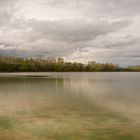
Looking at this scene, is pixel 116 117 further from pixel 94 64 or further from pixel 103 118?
pixel 94 64

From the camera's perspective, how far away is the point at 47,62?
475ft

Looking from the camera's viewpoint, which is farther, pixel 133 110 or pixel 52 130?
pixel 133 110

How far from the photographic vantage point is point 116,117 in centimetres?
1129

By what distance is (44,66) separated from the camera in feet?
447

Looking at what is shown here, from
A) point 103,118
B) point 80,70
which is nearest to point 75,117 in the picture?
point 103,118

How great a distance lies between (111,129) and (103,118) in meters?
2.02

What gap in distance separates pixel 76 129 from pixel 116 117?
10.00ft

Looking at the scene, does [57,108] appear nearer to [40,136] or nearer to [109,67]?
[40,136]

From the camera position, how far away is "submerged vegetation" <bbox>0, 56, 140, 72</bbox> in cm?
12331

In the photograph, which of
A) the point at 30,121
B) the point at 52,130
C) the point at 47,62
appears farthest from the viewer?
the point at 47,62

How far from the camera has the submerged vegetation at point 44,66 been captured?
405 ft

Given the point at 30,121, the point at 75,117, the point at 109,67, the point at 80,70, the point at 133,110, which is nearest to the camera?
the point at 30,121

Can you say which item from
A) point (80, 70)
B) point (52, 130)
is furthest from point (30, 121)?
point (80, 70)

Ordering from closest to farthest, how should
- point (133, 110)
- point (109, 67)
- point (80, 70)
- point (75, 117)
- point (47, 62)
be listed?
point (75, 117) → point (133, 110) → point (47, 62) → point (80, 70) → point (109, 67)
